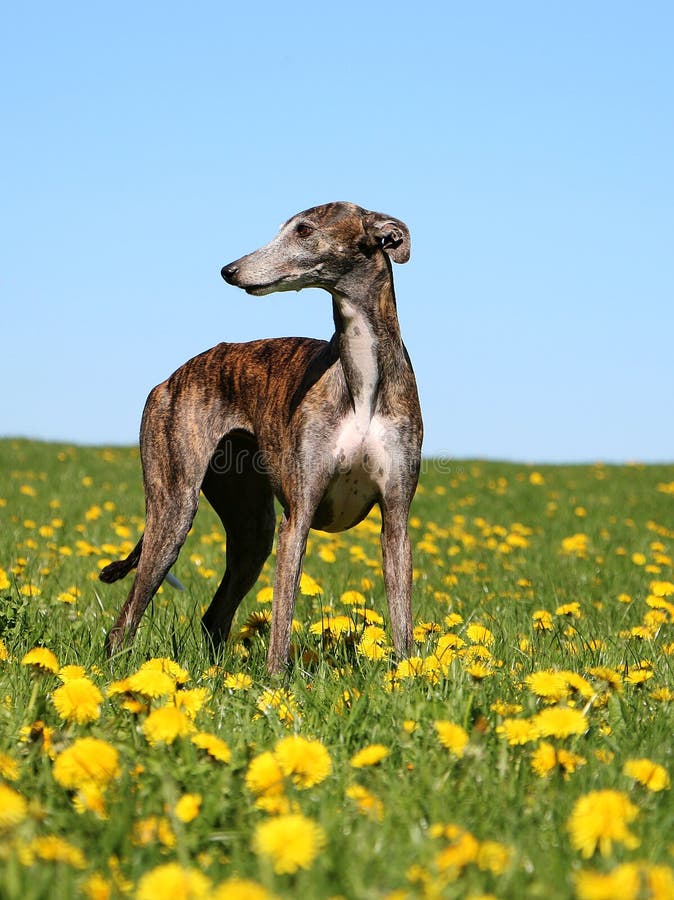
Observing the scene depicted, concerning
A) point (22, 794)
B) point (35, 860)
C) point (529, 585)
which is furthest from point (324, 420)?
point (529, 585)

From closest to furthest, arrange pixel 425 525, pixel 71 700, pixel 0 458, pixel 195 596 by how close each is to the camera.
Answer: pixel 71 700 → pixel 195 596 → pixel 425 525 → pixel 0 458

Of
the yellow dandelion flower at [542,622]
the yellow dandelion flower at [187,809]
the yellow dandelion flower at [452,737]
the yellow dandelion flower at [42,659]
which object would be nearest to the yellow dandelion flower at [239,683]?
the yellow dandelion flower at [42,659]

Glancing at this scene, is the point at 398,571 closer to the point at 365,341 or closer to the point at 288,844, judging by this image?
the point at 365,341

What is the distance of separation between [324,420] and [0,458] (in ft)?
43.0

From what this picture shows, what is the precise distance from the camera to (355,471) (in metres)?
4.82

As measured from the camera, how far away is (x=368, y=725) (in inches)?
135

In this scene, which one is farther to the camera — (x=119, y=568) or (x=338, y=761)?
(x=119, y=568)

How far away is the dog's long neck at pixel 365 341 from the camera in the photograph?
475 centimetres

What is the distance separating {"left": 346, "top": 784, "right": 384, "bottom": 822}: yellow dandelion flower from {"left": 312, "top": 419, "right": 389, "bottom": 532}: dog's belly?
7.23ft

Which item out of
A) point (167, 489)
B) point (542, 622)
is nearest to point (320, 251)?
point (167, 489)

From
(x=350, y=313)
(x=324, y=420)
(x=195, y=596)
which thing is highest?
(x=350, y=313)

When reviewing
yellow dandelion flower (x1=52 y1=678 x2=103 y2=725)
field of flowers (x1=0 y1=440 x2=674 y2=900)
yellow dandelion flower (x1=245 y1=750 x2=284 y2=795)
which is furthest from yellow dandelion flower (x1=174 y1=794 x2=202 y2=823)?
yellow dandelion flower (x1=52 y1=678 x2=103 y2=725)

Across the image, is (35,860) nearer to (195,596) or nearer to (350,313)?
(350,313)

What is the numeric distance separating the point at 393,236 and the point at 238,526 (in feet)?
6.73
